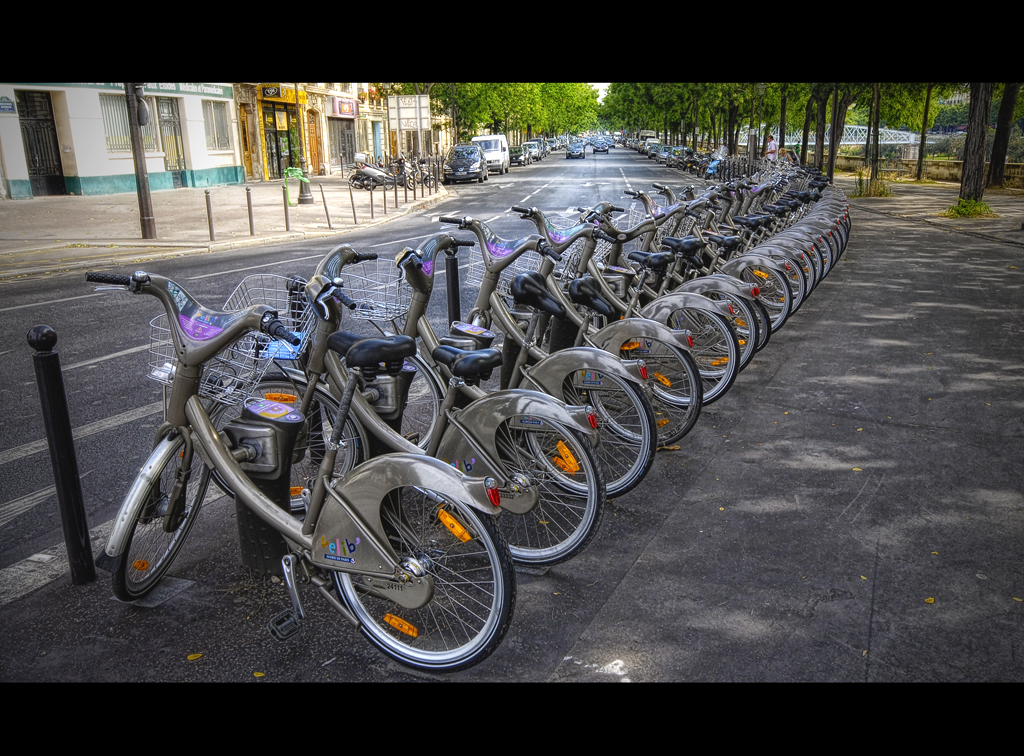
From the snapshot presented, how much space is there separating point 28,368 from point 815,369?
6.81m

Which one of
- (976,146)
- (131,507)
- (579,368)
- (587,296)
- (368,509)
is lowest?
(131,507)

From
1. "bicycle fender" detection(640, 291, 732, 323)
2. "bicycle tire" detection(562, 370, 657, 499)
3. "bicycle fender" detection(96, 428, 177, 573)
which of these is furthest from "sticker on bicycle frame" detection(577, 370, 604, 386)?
"bicycle fender" detection(96, 428, 177, 573)

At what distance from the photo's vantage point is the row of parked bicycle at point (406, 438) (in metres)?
2.78

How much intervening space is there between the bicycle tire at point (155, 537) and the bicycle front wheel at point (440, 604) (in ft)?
2.79

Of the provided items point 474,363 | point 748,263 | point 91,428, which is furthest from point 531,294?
point 748,263

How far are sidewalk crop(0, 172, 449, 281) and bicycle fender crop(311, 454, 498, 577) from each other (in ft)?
37.5

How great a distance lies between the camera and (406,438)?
3.96 metres

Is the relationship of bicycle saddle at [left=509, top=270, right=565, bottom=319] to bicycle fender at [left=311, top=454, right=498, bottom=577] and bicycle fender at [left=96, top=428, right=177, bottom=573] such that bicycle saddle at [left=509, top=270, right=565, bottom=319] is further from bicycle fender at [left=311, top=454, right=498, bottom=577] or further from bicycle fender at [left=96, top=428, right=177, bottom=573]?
bicycle fender at [left=96, top=428, right=177, bottom=573]

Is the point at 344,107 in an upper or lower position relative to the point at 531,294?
upper

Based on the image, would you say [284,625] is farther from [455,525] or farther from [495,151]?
[495,151]

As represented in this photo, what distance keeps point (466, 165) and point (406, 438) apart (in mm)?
33529

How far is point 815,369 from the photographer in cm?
682

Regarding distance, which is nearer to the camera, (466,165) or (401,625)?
(401,625)
